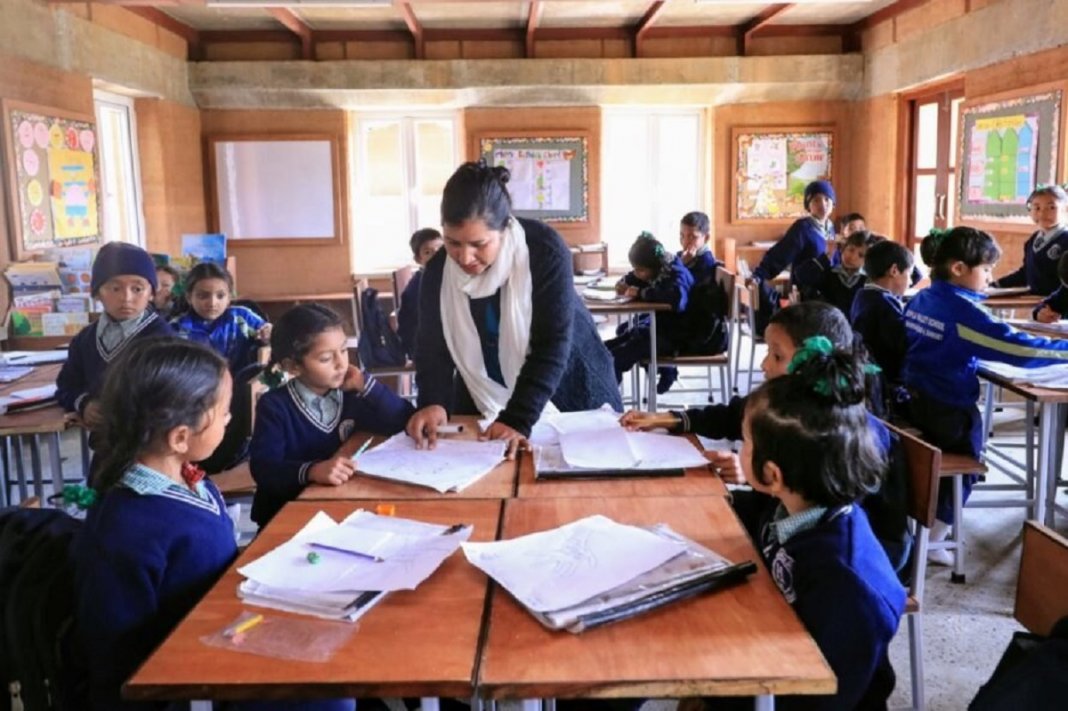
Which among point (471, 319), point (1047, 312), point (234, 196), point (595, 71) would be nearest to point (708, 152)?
point (595, 71)

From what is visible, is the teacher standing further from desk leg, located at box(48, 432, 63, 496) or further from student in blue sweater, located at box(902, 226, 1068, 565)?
desk leg, located at box(48, 432, 63, 496)

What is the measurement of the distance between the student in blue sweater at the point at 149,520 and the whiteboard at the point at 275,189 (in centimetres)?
677

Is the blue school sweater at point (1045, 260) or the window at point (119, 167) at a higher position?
the window at point (119, 167)

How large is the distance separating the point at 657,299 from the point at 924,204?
3.29 meters

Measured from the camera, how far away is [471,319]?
7.57ft

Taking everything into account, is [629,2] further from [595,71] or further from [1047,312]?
[1047,312]

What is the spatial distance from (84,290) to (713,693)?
4.39 m

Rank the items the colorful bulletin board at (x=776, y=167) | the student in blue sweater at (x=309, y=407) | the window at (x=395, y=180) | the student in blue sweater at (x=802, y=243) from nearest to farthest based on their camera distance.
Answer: the student in blue sweater at (x=309, y=407) < the student in blue sweater at (x=802, y=243) < the colorful bulletin board at (x=776, y=167) < the window at (x=395, y=180)

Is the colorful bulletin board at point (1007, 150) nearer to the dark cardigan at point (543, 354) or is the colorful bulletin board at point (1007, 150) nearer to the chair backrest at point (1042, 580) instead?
the dark cardigan at point (543, 354)

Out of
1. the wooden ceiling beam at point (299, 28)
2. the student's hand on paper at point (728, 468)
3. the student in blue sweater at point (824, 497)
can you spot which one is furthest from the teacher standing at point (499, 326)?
the wooden ceiling beam at point (299, 28)

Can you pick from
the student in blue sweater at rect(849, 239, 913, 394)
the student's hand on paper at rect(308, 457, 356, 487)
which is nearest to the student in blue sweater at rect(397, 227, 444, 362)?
the student in blue sweater at rect(849, 239, 913, 394)

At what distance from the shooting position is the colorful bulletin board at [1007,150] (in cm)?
502

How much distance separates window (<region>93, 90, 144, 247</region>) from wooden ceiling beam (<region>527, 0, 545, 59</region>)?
309cm

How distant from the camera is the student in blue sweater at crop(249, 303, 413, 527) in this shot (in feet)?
6.55
